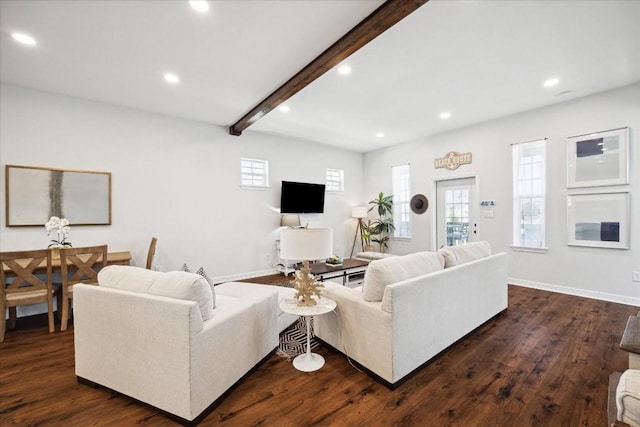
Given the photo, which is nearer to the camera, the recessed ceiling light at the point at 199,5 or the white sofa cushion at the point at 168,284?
the white sofa cushion at the point at 168,284

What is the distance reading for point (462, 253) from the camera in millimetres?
2896

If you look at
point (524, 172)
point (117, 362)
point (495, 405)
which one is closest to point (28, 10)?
point (117, 362)

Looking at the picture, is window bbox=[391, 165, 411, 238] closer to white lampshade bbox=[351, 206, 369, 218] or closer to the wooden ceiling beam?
white lampshade bbox=[351, 206, 369, 218]

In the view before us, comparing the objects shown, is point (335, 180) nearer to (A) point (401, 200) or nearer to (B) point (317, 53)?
(A) point (401, 200)

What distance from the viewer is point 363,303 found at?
2.16 m

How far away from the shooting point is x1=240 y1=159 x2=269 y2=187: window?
5.46 meters

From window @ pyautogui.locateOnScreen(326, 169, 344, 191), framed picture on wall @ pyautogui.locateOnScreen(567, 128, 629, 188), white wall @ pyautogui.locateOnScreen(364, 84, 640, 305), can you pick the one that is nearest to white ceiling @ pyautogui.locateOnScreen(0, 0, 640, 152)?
white wall @ pyautogui.locateOnScreen(364, 84, 640, 305)

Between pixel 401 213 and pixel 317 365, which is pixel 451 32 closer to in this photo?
pixel 317 365

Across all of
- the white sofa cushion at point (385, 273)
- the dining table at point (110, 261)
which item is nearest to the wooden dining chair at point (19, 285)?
the dining table at point (110, 261)

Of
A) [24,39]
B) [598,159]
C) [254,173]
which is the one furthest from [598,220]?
[24,39]

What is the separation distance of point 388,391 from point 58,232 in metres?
4.40

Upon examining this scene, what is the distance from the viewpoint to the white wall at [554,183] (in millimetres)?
3729

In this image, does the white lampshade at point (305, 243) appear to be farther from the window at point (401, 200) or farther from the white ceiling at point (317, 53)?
the window at point (401, 200)

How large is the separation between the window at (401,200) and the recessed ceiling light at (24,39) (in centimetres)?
618
